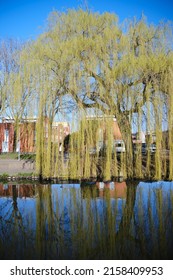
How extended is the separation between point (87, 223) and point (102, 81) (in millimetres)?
4572

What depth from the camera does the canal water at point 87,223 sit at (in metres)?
3.05

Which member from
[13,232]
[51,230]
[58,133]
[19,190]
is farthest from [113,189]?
[13,232]

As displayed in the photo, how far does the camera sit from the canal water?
3047 millimetres

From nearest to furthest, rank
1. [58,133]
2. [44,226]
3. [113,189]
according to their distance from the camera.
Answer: [44,226] < [113,189] < [58,133]

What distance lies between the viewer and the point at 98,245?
3.21 m

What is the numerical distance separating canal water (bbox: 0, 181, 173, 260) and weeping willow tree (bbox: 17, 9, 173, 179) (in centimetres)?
150

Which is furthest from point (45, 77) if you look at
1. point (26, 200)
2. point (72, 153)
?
point (26, 200)

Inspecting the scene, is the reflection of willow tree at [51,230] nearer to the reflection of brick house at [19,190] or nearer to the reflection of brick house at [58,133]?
the reflection of brick house at [19,190]

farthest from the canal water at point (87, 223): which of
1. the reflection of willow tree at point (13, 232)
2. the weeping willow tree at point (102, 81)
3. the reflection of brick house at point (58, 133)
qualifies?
the reflection of brick house at point (58, 133)

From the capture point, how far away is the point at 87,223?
13.1 ft

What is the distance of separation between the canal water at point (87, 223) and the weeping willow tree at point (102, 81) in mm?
1497

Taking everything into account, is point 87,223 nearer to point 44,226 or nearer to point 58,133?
point 44,226

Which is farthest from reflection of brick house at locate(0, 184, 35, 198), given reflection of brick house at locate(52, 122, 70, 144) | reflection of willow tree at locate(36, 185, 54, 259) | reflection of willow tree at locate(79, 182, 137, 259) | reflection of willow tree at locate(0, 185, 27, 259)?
reflection of willow tree at locate(79, 182, 137, 259)
